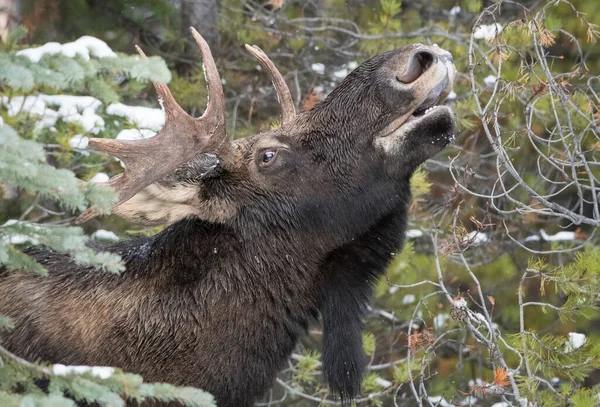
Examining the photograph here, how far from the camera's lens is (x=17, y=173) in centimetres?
253

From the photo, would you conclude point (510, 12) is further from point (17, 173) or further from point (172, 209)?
point (17, 173)

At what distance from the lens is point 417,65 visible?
418 cm

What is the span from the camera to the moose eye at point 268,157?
435 centimetres

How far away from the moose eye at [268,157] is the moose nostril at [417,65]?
0.71 m

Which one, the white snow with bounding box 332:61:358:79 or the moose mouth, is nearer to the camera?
the moose mouth

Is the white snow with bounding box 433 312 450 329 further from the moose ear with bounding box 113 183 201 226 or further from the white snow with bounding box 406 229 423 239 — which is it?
the moose ear with bounding box 113 183 201 226

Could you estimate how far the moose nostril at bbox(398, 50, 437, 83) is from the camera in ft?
13.6

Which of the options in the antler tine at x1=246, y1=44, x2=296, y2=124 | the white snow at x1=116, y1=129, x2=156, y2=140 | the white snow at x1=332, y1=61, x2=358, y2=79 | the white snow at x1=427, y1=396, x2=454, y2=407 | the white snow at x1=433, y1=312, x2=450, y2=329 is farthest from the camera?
the white snow at x1=332, y1=61, x2=358, y2=79

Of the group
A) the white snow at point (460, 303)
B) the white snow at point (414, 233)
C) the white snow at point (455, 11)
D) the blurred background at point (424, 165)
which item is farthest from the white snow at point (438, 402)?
the white snow at point (455, 11)

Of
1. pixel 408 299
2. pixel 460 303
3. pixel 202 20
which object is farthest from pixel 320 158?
pixel 202 20

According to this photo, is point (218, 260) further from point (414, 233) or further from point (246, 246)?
point (414, 233)

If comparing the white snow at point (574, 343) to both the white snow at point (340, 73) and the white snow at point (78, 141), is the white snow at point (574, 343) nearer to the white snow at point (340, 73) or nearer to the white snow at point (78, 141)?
the white snow at point (78, 141)

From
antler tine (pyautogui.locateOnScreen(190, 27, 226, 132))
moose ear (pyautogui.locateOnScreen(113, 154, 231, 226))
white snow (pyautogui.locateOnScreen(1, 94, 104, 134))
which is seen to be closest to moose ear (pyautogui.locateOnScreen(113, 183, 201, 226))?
moose ear (pyautogui.locateOnScreen(113, 154, 231, 226))

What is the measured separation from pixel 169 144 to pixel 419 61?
48.1 inches
